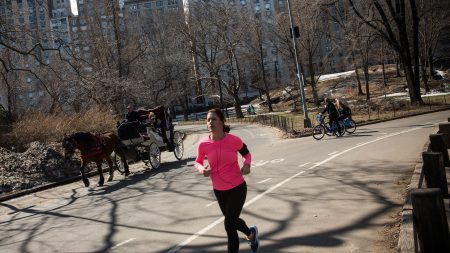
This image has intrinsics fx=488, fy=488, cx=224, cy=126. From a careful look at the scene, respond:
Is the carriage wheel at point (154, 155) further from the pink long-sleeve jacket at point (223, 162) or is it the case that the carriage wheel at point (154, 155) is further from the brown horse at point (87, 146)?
the pink long-sleeve jacket at point (223, 162)

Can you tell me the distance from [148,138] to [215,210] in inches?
333

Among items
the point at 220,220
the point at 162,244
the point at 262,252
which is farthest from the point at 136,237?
the point at 262,252

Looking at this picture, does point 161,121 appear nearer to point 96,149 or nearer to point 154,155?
point 154,155

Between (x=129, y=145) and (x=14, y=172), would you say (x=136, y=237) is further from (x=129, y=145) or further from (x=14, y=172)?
(x=14, y=172)

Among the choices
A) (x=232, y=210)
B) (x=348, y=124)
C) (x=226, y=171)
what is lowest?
(x=348, y=124)

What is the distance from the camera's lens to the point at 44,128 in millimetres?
24141

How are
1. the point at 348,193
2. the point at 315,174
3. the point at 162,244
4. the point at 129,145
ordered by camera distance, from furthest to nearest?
the point at 129,145, the point at 315,174, the point at 348,193, the point at 162,244

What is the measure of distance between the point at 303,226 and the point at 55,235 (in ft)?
14.9

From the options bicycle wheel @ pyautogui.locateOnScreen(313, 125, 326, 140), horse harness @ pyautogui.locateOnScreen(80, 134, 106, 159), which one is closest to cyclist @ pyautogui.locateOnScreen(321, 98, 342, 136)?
bicycle wheel @ pyautogui.locateOnScreen(313, 125, 326, 140)

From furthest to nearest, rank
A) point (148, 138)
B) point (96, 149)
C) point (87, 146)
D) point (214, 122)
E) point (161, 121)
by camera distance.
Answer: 1. point (161, 121)
2. point (148, 138)
3. point (96, 149)
4. point (87, 146)
5. point (214, 122)

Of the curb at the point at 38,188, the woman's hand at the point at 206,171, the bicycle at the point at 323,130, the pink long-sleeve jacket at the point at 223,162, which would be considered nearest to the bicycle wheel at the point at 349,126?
the bicycle at the point at 323,130

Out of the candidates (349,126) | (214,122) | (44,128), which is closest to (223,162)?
(214,122)

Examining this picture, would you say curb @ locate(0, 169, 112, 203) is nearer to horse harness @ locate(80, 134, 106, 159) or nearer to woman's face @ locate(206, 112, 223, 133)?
horse harness @ locate(80, 134, 106, 159)

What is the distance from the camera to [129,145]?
16.8 m
